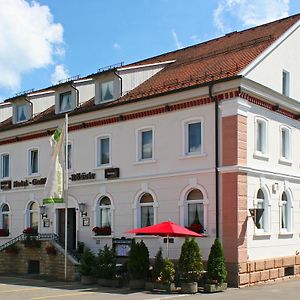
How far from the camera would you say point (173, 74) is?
2750cm

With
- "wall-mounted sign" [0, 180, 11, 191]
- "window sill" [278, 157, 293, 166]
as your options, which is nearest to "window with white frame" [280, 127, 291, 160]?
"window sill" [278, 157, 293, 166]

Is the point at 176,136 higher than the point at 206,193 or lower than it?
higher

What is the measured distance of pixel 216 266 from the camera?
20.7 meters

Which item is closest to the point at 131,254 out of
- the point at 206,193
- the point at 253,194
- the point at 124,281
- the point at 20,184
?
the point at 124,281

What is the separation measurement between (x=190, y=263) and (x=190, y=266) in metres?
0.10

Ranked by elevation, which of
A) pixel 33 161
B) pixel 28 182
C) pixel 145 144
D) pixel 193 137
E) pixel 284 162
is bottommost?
pixel 28 182

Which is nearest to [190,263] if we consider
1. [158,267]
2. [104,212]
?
[158,267]

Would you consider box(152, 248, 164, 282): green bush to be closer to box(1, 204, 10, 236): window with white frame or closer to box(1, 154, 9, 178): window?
box(1, 204, 10, 236): window with white frame

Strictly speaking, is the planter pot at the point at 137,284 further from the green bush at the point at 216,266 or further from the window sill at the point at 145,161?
the window sill at the point at 145,161

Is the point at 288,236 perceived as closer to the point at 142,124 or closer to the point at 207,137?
the point at 207,137

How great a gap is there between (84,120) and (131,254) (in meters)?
9.01

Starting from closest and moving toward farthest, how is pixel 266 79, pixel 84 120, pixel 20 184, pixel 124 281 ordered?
pixel 124 281 < pixel 266 79 < pixel 84 120 < pixel 20 184

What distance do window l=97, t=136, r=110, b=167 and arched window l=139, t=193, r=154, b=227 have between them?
3113 millimetres

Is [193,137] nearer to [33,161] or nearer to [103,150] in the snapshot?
[103,150]
